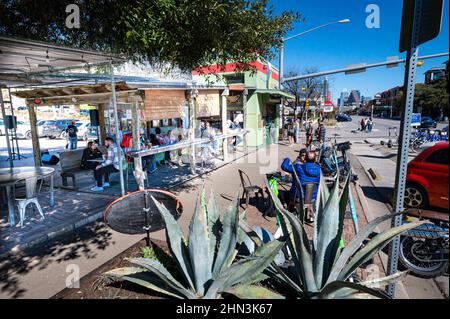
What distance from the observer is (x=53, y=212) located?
6.00 metres

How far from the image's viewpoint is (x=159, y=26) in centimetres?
429

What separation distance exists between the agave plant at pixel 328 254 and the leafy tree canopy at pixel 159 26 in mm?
3507

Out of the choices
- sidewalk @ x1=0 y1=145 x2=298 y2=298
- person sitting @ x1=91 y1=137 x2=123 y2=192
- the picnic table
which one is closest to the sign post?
sidewalk @ x1=0 y1=145 x2=298 y2=298

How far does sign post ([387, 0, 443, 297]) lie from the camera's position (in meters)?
1.94

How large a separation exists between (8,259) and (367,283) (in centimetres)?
499

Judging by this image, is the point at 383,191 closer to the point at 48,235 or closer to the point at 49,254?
the point at 49,254

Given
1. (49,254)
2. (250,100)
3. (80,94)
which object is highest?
(250,100)

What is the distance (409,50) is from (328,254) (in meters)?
1.88

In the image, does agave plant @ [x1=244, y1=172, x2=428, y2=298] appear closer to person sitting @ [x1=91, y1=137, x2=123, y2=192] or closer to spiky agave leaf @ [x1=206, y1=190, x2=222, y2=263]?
spiky agave leaf @ [x1=206, y1=190, x2=222, y2=263]

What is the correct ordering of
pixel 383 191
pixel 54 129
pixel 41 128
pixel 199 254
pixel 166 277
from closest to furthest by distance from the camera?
pixel 166 277
pixel 199 254
pixel 383 191
pixel 54 129
pixel 41 128

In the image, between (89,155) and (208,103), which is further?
(208,103)

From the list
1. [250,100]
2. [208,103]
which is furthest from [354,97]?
[208,103]
